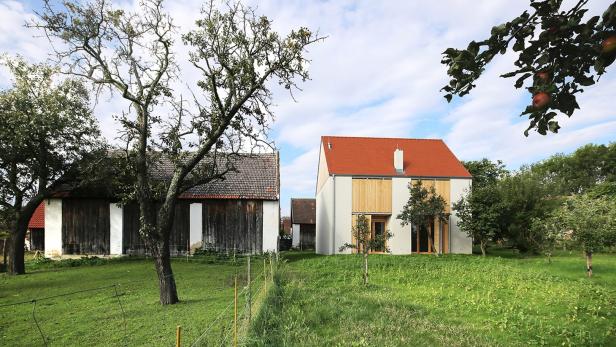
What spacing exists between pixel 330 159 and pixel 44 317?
19045 mm

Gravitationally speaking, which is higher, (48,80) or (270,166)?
(48,80)

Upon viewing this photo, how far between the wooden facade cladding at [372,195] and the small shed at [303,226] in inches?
703

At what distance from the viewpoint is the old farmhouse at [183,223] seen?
78.6ft

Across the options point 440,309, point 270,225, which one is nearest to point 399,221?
point 270,225

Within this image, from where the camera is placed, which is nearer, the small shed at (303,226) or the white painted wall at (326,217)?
the white painted wall at (326,217)

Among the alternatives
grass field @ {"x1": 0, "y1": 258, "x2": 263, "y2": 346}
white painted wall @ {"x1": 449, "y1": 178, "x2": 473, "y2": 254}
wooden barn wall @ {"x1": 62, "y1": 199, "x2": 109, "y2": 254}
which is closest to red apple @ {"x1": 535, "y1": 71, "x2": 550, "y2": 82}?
grass field @ {"x1": 0, "y1": 258, "x2": 263, "y2": 346}

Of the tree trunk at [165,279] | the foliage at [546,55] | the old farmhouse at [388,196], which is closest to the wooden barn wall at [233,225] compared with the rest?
the old farmhouse at [388,196]

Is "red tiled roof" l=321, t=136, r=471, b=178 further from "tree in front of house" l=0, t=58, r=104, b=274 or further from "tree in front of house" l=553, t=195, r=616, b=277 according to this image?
"tree in front of house" l=0, t=58, r=104, b=274

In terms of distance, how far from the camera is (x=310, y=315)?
856 cm

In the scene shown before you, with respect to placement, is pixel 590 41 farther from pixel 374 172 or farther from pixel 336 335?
pixel 374 172

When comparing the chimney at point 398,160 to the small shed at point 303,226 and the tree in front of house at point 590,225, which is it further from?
the small shed at point 303,226

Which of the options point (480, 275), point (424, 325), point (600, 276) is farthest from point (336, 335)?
point (600, 276)

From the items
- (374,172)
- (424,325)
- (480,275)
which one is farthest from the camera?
(374,172)

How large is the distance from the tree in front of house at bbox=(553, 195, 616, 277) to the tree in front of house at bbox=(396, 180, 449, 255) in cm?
650
